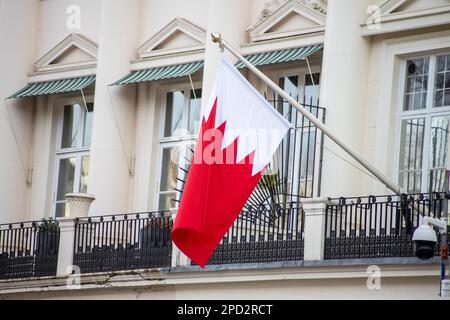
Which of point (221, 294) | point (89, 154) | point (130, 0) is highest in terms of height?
point (130, 0)

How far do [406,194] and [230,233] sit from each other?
4.01 metres

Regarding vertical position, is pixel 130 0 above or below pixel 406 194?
above

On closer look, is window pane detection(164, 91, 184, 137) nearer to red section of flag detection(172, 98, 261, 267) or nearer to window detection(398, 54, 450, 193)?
window detection(398, 54, 450, 193)

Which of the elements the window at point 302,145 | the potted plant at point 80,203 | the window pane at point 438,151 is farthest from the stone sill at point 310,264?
the potted plant at point 80,203

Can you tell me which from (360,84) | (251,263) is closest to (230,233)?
(251,263)

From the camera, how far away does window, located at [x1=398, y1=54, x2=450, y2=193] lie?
3120cm

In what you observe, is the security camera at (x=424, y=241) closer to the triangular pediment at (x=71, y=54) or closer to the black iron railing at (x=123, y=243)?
the black iron railing at (x=123, y=243)

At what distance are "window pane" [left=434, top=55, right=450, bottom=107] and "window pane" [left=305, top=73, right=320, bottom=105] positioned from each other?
267 centimetres

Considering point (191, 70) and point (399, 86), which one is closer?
point (399, 86)

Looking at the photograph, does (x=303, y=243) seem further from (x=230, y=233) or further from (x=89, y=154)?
(x=89, y=154)

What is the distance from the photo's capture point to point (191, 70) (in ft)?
115

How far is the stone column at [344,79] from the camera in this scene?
31719mm
